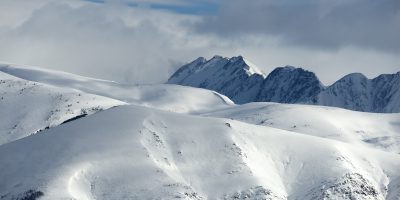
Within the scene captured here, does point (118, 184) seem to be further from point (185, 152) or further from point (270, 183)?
point (270, 183)

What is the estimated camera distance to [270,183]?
627 ft

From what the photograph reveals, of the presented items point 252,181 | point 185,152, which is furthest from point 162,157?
point 252,181

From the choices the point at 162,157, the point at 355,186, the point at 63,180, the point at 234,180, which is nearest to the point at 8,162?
the point at 63,180

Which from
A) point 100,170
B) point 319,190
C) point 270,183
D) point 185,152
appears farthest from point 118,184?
point 319,190

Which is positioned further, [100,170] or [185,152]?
[185,152]

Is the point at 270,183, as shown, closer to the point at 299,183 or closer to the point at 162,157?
the point at 299,183

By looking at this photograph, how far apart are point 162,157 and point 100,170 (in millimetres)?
17523

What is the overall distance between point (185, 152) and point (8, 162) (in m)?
44.2

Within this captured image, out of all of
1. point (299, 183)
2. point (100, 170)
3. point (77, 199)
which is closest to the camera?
point (77, 199)

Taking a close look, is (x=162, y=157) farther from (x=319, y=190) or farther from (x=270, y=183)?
(x=319, y=190)

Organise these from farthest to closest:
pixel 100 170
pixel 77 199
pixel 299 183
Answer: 1. pixel 299 183
2. pixel 100 170
3. pixel 77 199

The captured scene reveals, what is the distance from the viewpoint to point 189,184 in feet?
609

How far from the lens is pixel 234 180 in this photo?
189 meters

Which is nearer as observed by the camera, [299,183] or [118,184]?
[118,184]
